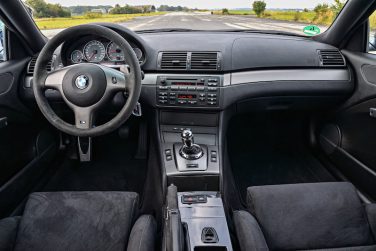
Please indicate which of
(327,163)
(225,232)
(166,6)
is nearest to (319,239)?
(225,232)

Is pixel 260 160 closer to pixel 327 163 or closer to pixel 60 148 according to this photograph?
pixel 327 163

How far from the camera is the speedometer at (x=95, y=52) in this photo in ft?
8.20

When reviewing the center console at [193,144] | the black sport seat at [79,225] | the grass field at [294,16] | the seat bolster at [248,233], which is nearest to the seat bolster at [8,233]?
the black sport seat at [79,225]

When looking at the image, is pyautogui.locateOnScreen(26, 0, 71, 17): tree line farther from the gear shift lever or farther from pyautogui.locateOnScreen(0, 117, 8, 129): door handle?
the gear shift lever

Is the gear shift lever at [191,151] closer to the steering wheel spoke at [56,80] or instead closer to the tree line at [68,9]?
the steering wheel spoke at [56,80]

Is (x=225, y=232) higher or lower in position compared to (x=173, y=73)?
lower

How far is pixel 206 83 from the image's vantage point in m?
2.51

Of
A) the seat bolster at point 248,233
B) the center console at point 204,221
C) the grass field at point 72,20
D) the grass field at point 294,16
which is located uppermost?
the grass field at point 294,16

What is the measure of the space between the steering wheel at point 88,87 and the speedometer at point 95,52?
67 centimetres

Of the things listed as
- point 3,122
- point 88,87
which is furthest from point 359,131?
point 3,122

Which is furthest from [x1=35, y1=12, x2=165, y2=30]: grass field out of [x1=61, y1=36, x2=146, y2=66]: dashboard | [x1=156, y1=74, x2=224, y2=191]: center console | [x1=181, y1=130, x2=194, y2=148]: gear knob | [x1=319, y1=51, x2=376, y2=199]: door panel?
[x1=319, y1=51, x2=376, y2=199]: door panel

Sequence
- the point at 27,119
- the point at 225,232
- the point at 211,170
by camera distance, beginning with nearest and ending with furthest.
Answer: the point at 225,232 < the point at 211,170 < the point at 27,119

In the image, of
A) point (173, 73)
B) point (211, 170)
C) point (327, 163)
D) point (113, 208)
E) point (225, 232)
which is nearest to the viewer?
point (225, 232)

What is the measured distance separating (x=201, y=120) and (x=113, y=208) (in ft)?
3.08
